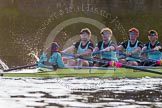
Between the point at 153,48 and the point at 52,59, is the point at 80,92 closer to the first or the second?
the point at 52,59

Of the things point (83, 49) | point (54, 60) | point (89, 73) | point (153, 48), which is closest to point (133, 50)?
point (153, 48)

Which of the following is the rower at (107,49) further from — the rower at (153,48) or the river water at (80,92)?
the river water at (80,92)

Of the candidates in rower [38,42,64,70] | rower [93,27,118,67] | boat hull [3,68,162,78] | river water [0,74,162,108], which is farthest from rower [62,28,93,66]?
river water [0,74,162,108]

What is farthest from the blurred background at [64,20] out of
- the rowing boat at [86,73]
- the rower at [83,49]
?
the rowing boat at [86,73]

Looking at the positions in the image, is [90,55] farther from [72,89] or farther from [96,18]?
[96,18]

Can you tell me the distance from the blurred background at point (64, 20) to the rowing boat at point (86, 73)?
11903mm

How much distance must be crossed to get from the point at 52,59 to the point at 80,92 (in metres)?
4.69

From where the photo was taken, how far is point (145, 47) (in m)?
24.3

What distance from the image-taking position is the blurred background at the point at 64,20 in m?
41.2

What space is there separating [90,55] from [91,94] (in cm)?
649

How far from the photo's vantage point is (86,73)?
21266 mm

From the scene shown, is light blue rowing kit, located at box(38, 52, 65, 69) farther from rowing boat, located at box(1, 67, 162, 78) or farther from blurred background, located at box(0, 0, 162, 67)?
blurred background, located at box(0, 0, 162, 67)

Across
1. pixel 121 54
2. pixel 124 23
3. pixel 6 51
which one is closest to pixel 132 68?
pixel 121 54

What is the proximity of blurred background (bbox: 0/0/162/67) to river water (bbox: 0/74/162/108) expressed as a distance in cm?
1365
